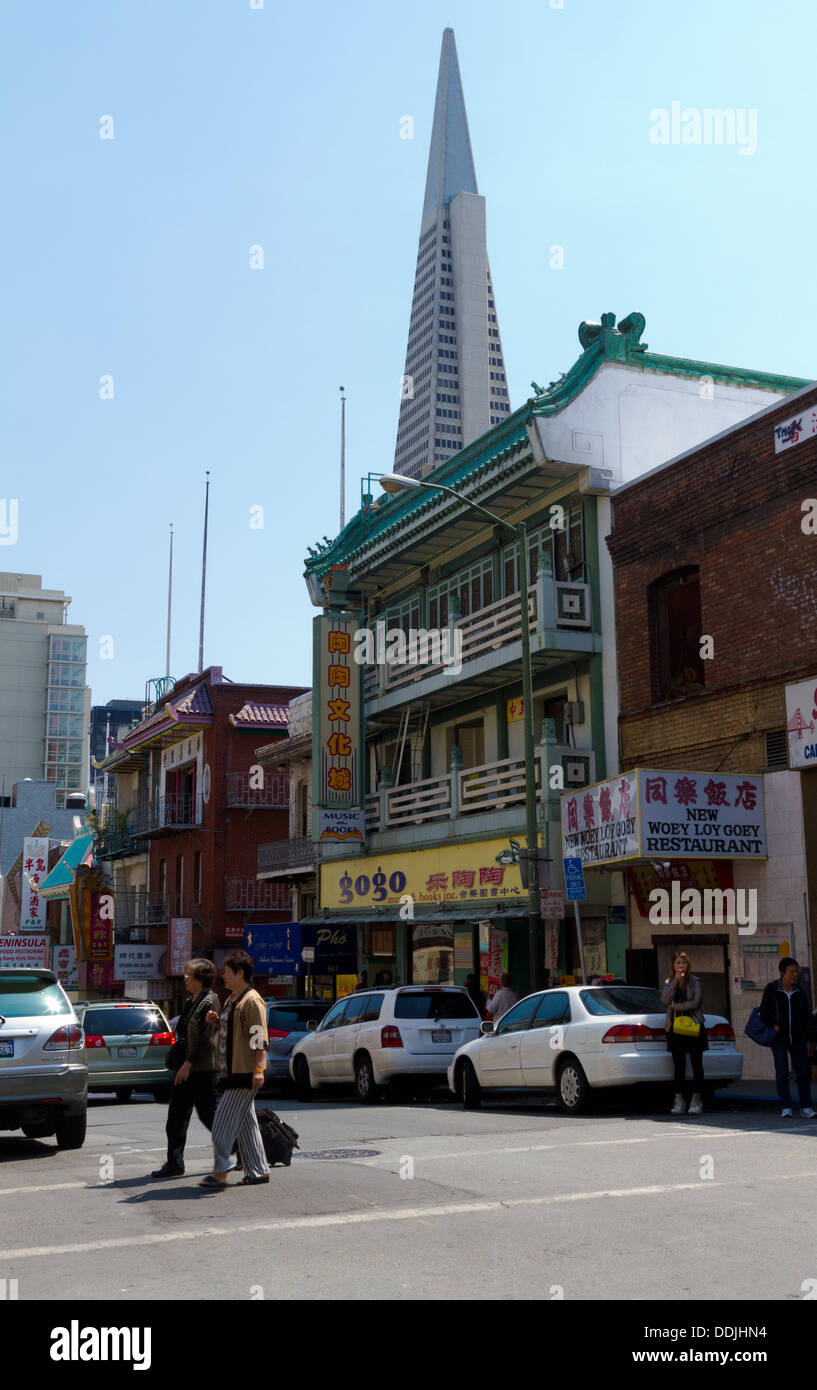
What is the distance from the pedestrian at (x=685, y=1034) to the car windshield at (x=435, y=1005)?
183 inches

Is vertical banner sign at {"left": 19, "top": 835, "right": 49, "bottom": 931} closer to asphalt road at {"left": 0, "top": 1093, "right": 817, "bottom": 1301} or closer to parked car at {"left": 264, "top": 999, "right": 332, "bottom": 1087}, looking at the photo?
parked car at {"left": 264, "top": 999, "right": 332, "bottom": 1087}

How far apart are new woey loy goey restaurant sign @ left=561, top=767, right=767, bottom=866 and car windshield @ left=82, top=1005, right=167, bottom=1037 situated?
7.16m

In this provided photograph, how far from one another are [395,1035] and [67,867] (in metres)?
41.1

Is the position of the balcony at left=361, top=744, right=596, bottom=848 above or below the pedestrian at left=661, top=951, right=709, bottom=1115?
above

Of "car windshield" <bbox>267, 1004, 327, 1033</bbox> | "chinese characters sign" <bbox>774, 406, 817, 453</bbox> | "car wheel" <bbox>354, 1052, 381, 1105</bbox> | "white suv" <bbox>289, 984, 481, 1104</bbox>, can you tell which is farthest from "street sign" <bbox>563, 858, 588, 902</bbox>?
"chinese characters sign" <bbox>774, 406, 817, 453</bbox>

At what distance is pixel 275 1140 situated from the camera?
11.2 m

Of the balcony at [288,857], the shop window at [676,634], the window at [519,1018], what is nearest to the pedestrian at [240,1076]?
the window at [519,1018]

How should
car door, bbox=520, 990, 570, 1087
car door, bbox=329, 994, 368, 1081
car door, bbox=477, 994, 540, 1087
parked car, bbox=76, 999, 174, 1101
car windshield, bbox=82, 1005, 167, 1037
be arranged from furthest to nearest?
car windshield, bbox=82, 1005, 167, 1037, parked car, bbox=76, 999, 174, 1101, car door, bbox=329, 994, 368, 1081, car door, bbox=477, 994, 540, 1087, car door, bbox=520, 990, 570, 1087

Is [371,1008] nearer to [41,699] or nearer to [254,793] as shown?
[254,793]

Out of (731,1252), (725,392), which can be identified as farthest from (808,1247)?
(725,392)

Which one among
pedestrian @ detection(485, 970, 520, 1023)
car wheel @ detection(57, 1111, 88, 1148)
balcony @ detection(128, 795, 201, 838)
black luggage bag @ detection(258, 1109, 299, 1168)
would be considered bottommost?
car wheel @ detection(57, 1111, 88, 1148)

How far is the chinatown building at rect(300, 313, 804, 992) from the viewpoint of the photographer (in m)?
25.3

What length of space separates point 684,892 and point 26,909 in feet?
167

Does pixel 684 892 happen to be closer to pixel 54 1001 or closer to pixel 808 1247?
pixel 54 1001
